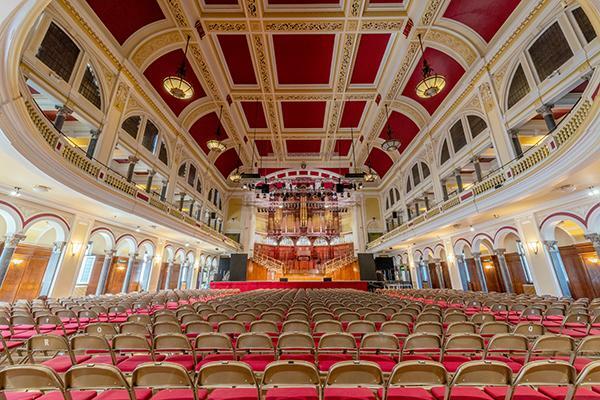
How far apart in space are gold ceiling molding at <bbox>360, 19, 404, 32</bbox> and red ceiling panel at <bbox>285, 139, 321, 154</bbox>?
28.5 feet

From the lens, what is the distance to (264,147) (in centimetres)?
1866

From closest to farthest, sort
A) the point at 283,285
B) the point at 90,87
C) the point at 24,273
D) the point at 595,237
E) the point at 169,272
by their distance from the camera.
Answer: the point at 595,237 → the point at 90,87 → the point at 24,273 → the point at 169,272 → the point at 283,285

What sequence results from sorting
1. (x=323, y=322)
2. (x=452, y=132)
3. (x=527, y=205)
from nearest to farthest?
(x=323, y=322) → (x=527, y=205) → (x=452, y=132)

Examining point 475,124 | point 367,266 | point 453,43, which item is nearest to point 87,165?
point 453,43

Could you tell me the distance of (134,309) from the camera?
22.0ft

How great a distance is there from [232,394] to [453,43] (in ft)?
41.7

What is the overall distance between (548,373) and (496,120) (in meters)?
10.2

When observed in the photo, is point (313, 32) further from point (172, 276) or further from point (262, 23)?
point (172, 276)

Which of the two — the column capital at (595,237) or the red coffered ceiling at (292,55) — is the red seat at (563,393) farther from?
the red coffered ceiling at (292,55)

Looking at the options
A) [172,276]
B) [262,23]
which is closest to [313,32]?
[262,23]

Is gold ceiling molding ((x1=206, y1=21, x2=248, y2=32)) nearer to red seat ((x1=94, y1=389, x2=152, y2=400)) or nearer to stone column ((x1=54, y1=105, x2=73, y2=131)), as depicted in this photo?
stone column ((x1=54, y1=105, x2=73, y2=131))

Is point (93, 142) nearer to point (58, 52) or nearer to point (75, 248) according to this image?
point (58, 52)

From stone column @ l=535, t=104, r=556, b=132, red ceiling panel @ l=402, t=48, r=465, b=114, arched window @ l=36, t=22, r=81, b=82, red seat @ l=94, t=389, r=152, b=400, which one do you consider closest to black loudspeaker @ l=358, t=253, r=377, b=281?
red ceiling panel @ l=402, t=48, r=465, b=114

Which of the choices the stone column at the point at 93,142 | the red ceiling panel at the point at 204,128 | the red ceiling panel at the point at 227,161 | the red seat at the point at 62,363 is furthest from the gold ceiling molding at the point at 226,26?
the red seat at the point at 62,363
